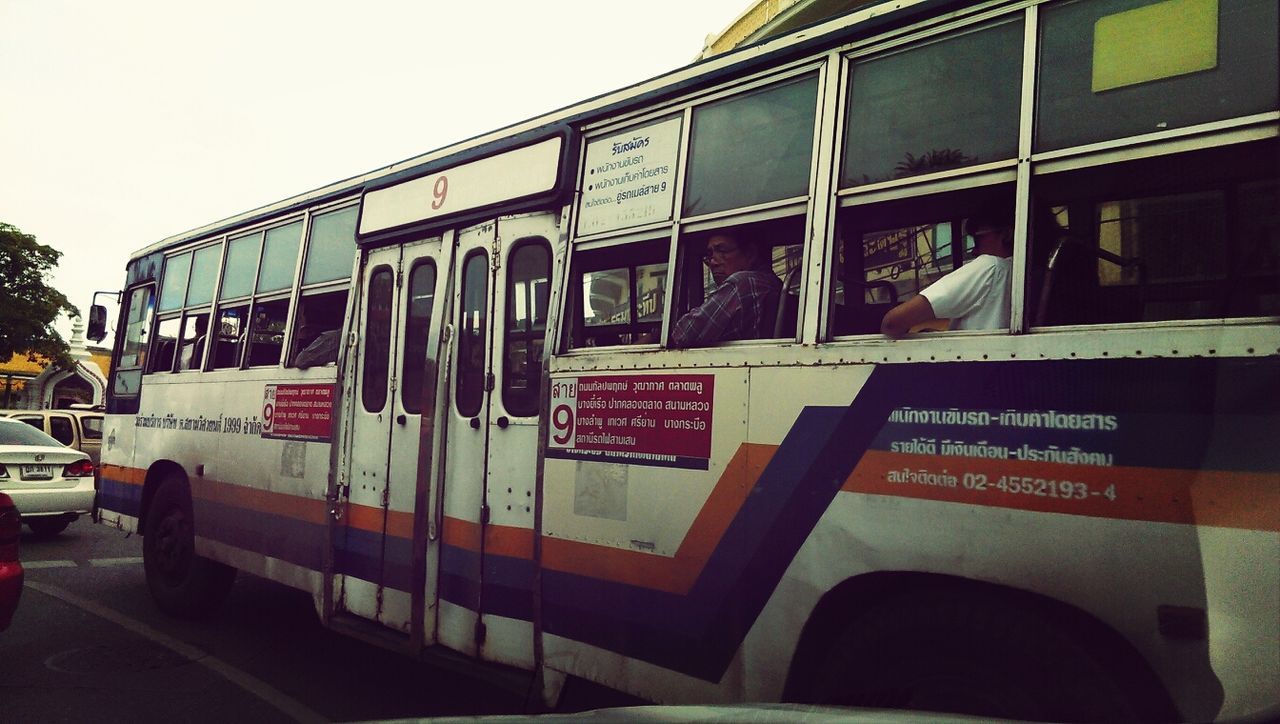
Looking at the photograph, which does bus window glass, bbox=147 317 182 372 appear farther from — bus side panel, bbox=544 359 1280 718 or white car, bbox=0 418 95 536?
bus side panel, bbox=544 359 1280 718

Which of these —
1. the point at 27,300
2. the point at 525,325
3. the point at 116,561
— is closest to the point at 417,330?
the point at 525,325

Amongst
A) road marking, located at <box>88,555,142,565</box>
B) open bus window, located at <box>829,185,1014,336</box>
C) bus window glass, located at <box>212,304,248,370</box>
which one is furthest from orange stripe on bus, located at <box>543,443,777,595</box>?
road marking, located at <box>88,555,142,565</box>

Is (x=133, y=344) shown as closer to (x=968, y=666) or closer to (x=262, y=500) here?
(x=262, y=500)

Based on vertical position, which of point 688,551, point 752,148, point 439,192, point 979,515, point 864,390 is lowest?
point 688,551

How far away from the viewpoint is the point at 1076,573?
2326 mm

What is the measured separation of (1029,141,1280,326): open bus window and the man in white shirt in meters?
0.16

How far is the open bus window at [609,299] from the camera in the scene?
3.88 meters

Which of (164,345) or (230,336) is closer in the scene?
(230,336)

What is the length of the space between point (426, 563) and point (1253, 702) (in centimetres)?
374

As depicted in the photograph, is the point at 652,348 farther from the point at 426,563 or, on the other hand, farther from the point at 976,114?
the point at 426,563

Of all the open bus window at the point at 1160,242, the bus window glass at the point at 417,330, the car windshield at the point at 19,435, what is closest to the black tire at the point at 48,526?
the car windshield at the point at 19,435

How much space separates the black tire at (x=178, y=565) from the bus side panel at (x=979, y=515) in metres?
4.32

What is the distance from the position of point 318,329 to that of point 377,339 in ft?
2.67

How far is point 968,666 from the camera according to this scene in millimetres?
2494
